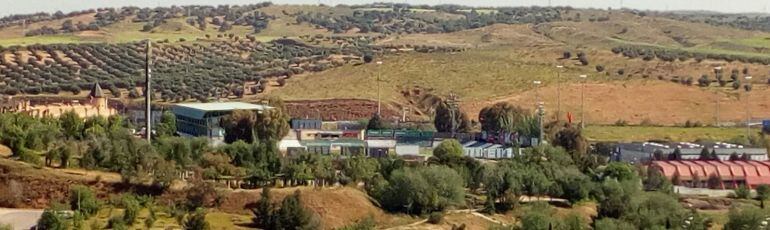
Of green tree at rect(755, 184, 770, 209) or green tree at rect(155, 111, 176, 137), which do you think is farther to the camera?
green tree at rect(155, 111, 176, 137)

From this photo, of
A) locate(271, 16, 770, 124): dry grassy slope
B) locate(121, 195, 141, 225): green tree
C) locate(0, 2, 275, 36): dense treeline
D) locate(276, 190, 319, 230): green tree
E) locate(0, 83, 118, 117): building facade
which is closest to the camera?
locate(121, 195, 141, 225): green tree

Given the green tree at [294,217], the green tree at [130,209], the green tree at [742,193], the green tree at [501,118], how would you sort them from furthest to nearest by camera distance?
the green tree at [501,118]
the green tree at [742,193]
the green tree at [294,217]
the green tree at [130,209]

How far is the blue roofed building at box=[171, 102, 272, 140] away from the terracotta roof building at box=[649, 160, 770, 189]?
19548 mm

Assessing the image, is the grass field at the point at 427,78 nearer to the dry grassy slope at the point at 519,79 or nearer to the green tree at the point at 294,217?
the dry grassy slope at the point at 519,79

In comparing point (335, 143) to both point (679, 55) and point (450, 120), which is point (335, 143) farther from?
point (679, 55)

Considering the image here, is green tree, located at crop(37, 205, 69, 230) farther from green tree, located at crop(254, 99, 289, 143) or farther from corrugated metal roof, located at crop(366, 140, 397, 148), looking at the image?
corrugated metal roof, located at crop(366, 140, 397, 148)

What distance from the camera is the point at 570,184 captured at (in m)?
47.7

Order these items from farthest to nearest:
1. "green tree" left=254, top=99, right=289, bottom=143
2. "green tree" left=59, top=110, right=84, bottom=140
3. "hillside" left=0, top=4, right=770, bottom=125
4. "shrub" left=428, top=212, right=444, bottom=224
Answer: "hillside" left=0, top=4, right=770, bottom=125 < "green tree" left=254, top=99, right=289, bottom=143 < "green tree" left=59, top=110, right=84, bottom=140 < "shrub" left=428, top=212, right=444, bottom=224

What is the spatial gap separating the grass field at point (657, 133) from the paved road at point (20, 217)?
36.2m

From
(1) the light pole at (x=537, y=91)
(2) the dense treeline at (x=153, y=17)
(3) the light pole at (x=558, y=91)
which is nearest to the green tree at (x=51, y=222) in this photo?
(3) the light pole at (x=558, y=91)

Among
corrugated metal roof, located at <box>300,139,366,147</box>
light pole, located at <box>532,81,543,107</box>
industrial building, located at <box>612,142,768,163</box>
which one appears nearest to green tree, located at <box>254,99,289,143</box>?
corrugated metal roof, located at <box>300,139,366,147</box>

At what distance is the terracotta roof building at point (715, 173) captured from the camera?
56594 millimetres

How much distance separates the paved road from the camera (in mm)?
36875

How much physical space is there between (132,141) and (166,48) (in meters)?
64.8
